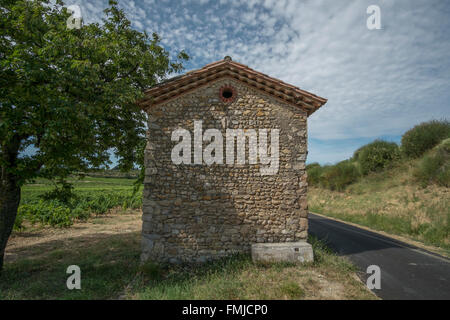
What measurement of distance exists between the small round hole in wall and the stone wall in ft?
0.48

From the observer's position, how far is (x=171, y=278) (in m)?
5.71

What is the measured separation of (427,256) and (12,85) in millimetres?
13990

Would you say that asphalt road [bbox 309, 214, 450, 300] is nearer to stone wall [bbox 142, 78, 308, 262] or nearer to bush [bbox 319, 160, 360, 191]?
stone wall [bbox 142, 78, 308, 262]

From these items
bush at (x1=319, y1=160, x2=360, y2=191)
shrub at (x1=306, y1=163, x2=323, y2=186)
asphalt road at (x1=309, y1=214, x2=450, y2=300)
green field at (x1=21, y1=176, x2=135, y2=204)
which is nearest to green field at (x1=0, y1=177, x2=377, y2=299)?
asphalt road at (x1=309, y1=214, x2=450, y2=300)

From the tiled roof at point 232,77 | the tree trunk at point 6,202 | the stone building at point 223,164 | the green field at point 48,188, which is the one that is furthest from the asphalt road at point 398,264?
the tree trunk at point 6,202

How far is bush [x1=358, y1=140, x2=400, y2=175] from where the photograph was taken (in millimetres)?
23031

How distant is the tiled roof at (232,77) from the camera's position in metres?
6.71

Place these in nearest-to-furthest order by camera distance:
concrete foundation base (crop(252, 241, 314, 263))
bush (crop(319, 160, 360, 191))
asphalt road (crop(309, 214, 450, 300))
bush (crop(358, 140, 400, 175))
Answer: asphalt road (crop(309, 214, 450, 300)) < concrete foundation base (crop(252, 241, 314, 263)) < bush (crop(358, 140, 400, 175)) < bush (crop(319, 160, 360, 191))

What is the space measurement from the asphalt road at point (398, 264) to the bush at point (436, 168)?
30.1 ft

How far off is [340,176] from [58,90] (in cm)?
2777

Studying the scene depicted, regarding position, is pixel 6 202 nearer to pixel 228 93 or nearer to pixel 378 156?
pixel 228 93

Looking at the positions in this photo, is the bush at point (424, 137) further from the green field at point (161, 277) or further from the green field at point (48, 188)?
the green field at point (48, 188)
